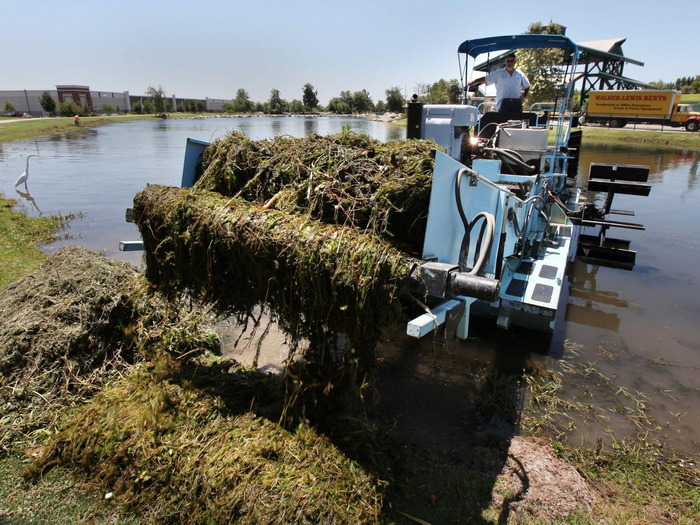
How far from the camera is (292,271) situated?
3.04m

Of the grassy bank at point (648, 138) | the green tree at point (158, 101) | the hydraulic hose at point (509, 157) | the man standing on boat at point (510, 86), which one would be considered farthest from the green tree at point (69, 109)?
the hydraulic hose at point (509, 157)

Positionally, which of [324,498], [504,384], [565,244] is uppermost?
[565,244]

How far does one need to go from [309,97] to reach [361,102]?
726 inches

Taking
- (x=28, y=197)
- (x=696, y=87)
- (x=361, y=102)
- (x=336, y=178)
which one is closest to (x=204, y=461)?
(x=336, y=178)

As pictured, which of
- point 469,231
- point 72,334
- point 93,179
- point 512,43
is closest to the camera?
point 469,231

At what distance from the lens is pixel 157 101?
95.4m

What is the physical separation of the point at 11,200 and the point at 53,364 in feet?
39.0

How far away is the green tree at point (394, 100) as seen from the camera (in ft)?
264

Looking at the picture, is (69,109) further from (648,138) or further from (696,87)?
(696,87)

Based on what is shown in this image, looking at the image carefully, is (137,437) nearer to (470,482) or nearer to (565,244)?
(470,482)

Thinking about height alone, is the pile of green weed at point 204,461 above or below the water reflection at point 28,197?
below

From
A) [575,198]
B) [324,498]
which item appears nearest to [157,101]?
[575,198]

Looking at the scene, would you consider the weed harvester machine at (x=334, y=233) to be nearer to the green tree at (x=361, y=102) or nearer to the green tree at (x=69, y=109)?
the green tree at (x=69, y=109)

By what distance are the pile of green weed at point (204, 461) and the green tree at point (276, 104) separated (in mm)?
110990
